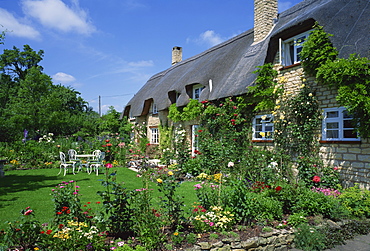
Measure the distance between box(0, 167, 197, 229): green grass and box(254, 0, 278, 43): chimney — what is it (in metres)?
6.87

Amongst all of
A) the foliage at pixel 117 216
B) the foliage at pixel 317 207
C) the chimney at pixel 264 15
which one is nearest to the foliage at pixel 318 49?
the foliage at pixel 317 207

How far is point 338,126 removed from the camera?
6.71 metres

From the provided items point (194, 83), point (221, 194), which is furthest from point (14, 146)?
point (221, 194)

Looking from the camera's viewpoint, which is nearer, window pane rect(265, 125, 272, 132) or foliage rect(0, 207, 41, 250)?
foliage rect(0, 207, 41, 250)

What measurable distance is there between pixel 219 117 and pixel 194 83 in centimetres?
300

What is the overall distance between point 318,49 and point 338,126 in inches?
81.5

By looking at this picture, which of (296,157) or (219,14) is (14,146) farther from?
(296,157)

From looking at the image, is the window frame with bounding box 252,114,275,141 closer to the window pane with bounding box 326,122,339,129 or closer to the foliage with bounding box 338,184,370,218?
the window pane with bounding box 326,122,339,129

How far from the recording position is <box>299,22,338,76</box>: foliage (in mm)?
6512

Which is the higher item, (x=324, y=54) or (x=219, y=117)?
(x=324, y=54)

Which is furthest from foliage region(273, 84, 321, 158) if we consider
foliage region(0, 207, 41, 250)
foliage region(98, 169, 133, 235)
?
foliage region(0, 207, 41, 250)

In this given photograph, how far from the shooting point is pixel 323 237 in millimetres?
4121

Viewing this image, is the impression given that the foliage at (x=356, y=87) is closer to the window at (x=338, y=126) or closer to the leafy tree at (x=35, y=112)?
the window at (x=338, y=126)

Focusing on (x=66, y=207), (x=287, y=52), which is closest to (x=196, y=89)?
(x=287, y=52)
